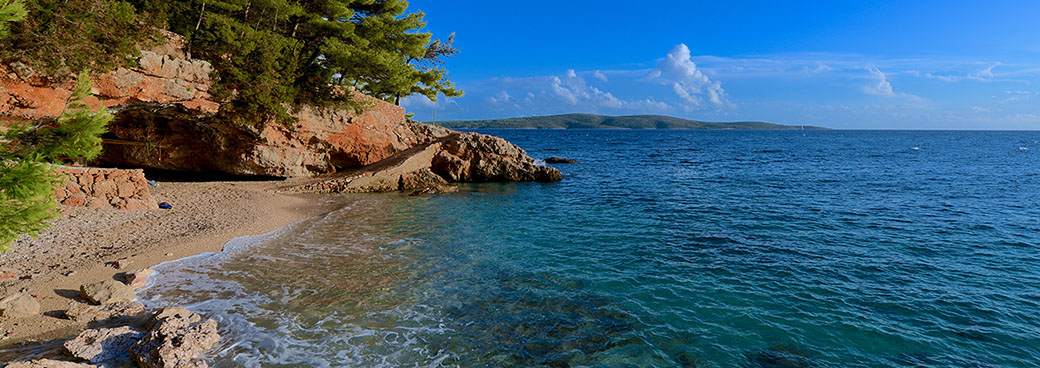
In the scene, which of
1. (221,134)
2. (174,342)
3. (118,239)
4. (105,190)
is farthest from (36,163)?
(221,134)

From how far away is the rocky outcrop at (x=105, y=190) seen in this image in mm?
14570

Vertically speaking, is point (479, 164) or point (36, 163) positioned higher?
point (36, 163)

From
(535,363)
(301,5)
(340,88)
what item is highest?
(301,5)

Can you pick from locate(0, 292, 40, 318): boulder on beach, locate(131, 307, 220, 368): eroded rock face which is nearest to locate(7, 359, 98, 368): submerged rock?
locate(131, 307, 220, 368): eroded rock face

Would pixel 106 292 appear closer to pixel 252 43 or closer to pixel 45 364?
pixel 45 364

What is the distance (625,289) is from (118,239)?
13330mm

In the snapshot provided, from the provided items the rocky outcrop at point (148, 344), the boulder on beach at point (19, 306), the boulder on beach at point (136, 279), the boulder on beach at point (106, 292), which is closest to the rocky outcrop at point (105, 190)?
the boulder on beach at point (136, 279)

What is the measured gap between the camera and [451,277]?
38.0 feet

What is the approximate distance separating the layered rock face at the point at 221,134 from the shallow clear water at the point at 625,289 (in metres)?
7.81

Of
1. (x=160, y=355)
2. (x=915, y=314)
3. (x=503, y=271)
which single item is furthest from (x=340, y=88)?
(x=915, y=314)

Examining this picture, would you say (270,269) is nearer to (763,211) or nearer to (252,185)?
(252,185)

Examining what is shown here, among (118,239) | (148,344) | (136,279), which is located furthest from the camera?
(118,239)

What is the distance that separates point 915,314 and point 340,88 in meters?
25.5

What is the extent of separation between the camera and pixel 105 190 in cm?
1527
